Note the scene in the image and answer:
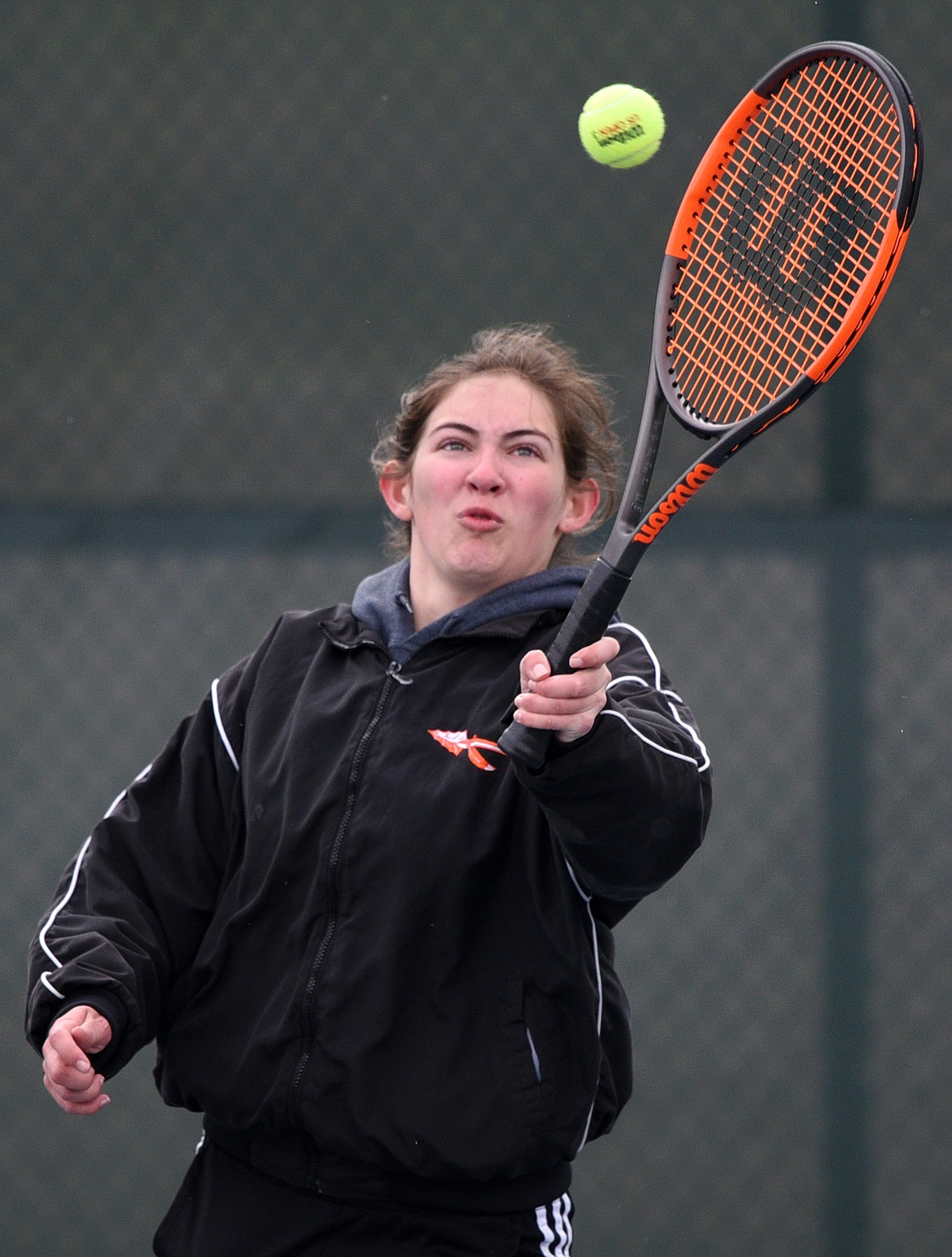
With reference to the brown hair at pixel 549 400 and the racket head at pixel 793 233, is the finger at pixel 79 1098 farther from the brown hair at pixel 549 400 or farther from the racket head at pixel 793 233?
the racket head at pixel 793 233

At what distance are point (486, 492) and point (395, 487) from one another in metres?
0.29

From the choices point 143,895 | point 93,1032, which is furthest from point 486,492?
point 93,1032

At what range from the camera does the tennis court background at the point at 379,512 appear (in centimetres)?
304

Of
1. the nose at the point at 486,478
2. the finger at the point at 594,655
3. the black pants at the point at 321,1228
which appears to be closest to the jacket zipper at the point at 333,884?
the black pants at the point at 321,1228

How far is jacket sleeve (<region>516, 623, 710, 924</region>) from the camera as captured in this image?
168 cm

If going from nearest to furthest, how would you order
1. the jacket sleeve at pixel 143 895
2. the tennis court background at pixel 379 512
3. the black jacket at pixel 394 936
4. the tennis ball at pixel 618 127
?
the black jacket at pixel 394 936, the jacket sleeve at pixel 143 895, the tennis ball at pixel 618 127, the tennis court background at pixel 379 512

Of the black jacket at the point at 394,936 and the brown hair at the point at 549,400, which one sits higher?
the brown hair at the point at 549,400

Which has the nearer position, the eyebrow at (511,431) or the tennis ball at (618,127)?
the eyebrow at (511,431)

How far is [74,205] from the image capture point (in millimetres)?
3211

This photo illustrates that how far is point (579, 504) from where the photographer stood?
2248 mm

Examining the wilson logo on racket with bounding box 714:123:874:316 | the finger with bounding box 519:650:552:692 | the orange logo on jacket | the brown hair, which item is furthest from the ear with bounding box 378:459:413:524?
the finger with bounding box 519:650:552:692

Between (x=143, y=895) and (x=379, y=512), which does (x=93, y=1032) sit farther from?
(x=379, y=512)

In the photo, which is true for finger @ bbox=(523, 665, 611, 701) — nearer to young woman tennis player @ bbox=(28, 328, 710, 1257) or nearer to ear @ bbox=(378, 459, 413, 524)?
young woman tennis player @ bbox=(28, 328, 710, 1257)

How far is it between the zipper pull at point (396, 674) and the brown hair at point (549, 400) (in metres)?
0.32
